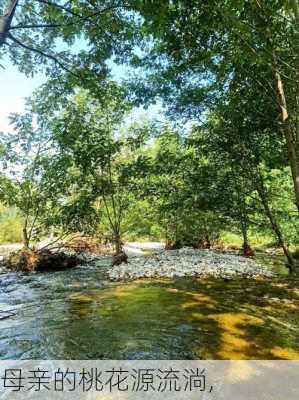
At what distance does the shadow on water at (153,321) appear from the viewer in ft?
15.0

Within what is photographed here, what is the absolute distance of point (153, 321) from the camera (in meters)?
5.86

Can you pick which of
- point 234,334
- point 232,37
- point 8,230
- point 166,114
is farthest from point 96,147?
point 8,230

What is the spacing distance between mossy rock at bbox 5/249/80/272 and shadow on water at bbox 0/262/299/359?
4385mm

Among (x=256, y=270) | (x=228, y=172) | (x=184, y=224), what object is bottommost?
(x=256, y=270)

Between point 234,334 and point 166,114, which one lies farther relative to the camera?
point 166,114

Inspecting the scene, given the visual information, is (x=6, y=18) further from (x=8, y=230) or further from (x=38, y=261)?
(x=8, y=230)

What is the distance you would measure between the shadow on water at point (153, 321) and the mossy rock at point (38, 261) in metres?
4.39

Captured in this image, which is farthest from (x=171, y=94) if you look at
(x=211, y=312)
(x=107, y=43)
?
(x=211, y=312)

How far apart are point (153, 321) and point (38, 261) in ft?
32.2

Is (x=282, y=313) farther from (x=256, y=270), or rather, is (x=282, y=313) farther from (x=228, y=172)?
(x=228, y=172)

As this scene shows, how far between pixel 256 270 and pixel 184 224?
10655 mm

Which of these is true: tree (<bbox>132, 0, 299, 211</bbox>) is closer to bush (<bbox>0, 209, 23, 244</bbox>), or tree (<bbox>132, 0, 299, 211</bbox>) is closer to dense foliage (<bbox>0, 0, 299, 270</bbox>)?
dense foliage (<bbox>0, 0, 299, 270</bbox>)

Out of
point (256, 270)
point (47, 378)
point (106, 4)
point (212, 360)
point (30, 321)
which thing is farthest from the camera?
point (256, 270)

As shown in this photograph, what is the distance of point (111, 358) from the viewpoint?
170 inches
